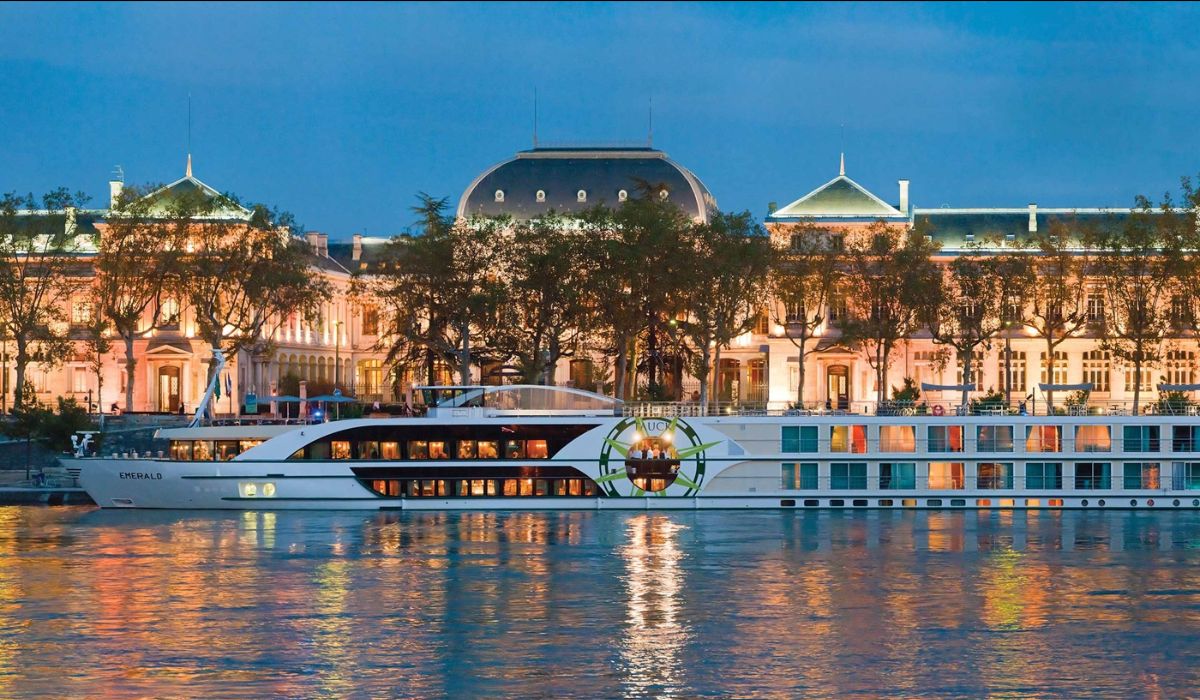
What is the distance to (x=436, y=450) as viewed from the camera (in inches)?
3127

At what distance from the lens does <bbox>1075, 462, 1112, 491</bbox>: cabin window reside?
80.6 metres

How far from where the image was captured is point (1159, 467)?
80688 mm

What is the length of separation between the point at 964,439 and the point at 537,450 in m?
17.1

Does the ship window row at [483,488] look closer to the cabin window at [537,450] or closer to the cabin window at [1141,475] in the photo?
the cabin window at [537,450]

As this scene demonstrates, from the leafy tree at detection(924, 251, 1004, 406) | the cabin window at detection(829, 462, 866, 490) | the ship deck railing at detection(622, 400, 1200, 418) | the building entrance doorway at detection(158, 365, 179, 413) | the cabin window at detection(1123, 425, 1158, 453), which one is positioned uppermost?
the leafy tree at detection(924, 251, 1004, 406)

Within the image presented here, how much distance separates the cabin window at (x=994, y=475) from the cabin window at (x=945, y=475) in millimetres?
761

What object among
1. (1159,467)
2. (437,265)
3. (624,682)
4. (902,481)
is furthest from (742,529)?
(437,265)

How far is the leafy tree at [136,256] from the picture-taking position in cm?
10875

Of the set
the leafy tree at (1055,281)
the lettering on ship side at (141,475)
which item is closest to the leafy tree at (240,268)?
the lettering on ship side at (141,475)

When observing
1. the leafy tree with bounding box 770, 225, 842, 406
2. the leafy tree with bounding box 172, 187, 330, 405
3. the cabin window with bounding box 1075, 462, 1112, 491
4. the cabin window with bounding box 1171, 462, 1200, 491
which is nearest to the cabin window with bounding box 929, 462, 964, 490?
the cabin window with bounding box 1075, 462, 1112, 491

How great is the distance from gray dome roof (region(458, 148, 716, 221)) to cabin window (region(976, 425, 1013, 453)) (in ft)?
192

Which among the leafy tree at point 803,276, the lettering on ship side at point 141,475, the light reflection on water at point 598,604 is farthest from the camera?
→ the leafy tree at point 803,276

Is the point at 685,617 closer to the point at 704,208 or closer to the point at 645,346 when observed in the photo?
the point at 645,346

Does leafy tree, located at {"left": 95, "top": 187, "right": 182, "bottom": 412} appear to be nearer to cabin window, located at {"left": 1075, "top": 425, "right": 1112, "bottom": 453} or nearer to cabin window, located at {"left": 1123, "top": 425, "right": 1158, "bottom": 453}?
cabin window, located at {"left": 1075, "top": 425, "right": 1112, "bottom": 453}
